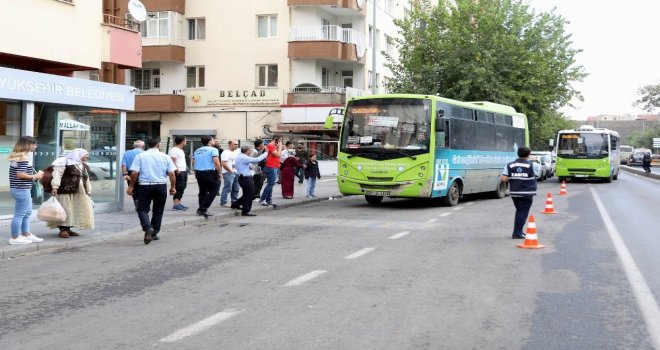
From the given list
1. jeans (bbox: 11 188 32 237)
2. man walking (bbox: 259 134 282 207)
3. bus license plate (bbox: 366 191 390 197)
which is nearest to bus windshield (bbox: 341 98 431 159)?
bus license plate (bbox: 366 191 390 197)

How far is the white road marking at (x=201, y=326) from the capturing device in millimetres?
5680

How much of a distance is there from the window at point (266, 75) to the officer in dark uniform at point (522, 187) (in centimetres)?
2892

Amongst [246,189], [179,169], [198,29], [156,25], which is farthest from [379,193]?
[156,25]

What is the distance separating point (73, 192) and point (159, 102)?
97.3ft

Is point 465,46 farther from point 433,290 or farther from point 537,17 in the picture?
point 433,290

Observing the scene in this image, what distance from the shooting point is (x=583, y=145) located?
38531 millimetres

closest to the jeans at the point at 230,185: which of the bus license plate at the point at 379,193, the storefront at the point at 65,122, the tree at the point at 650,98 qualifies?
the storefront at the point at 65,122

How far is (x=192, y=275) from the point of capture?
8.77 meters

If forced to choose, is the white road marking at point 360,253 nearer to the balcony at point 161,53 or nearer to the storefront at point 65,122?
the storefront at point 65,122

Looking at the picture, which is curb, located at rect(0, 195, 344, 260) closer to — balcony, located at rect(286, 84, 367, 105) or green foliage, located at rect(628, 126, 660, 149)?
balcony, located at rect(286, 84, 367, 105)

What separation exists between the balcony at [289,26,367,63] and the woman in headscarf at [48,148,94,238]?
27.5 meters

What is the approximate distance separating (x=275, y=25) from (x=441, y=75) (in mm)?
9523

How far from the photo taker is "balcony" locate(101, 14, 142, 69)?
1875 centimetres

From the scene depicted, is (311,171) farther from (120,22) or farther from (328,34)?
(328,34)
